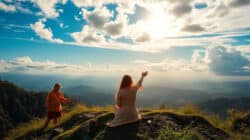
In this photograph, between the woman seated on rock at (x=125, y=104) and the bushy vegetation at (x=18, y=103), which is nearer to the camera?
the woman seated on rock at (x=125, y=104)

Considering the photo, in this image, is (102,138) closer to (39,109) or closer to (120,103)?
(120,103)

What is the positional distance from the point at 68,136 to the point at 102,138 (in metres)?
1.59

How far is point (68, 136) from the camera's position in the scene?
10414 mm

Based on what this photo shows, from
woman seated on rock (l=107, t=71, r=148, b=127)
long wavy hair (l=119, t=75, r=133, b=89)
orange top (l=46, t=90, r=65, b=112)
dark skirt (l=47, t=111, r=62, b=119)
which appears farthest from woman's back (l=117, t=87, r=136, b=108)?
orange top (l=46, t=90, r=65, b=112)

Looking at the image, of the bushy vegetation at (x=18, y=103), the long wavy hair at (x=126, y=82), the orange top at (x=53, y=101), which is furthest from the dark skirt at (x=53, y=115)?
the bushy vegetation at (x=18, y=103)

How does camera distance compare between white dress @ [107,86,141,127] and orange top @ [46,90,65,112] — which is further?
orange top @ [46,90,65,112]

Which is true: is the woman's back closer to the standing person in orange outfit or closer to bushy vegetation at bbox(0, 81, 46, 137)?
the standing person in orange outfit

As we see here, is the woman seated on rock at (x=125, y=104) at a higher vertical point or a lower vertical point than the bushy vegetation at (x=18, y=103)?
higher

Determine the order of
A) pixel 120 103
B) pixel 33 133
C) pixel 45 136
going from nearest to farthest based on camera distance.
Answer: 1. pixel 120 103
2. pixel 45 136
3. pixel 33 133

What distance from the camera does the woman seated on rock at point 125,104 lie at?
9.94 metres

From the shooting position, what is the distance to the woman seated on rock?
9.94 meters

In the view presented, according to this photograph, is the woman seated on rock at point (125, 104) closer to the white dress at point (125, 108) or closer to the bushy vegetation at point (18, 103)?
the white dress at point (125, 108)

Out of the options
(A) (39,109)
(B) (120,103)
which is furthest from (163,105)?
(A) (39,109)

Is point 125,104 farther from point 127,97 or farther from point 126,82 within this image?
point 126,82
